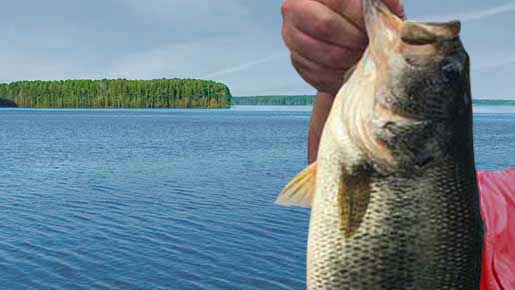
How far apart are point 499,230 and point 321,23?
191 cm

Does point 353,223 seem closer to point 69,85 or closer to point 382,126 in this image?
point 382,126

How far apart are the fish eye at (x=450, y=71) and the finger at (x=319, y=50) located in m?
0.35

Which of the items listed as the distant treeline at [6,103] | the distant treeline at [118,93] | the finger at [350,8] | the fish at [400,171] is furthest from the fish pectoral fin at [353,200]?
the distant treeline at [6,103]

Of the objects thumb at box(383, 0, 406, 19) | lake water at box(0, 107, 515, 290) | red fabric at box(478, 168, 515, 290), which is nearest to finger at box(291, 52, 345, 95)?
thumb at box(383, 0, 406, 19)

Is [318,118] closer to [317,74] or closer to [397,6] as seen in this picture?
[317,74]

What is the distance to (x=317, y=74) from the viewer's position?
2525mm

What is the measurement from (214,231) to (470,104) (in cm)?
1651

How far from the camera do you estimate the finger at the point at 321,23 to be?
2305 mm

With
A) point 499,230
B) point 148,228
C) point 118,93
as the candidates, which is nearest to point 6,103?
point 118,93

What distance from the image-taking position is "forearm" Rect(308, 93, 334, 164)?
3.22m

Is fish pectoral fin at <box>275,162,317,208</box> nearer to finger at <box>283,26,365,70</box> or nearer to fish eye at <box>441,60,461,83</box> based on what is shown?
finger at <box>283,26,365,70</box>

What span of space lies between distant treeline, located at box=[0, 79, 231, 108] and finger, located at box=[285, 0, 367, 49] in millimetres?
150620

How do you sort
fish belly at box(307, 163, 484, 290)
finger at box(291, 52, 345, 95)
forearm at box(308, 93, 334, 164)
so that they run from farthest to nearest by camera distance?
1. forearm at box(308, 93, 334, 164)
2. finger at box(291, 52, 345, 95)
3. fish belly at box(307, 163, 484, 290)

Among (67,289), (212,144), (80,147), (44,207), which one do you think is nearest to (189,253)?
(67,289)
